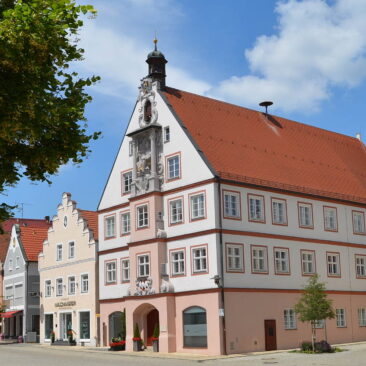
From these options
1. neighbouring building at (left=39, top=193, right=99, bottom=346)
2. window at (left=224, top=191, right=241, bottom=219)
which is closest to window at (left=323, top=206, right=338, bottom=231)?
window at (left=224, top=191, right=241, bottom=219)

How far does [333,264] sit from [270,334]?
859 cm

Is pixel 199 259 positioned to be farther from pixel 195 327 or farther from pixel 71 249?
pixel 71 249

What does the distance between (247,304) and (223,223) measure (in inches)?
197

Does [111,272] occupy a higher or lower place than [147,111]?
lower

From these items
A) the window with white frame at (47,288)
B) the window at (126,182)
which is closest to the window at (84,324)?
the window with white frame at (47,288)

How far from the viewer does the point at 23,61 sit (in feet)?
44.8

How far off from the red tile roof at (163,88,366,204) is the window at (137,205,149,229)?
5.85 meters

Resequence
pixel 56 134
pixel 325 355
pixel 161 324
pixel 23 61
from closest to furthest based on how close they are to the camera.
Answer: pixel 23 61 → pixel 56 134 → pixel 325 355 → pixel 161 324

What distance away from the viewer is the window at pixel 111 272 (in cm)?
4841

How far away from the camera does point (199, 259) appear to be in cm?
4031

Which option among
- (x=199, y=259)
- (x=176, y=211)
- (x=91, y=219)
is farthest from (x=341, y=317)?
(x=91, y=219)

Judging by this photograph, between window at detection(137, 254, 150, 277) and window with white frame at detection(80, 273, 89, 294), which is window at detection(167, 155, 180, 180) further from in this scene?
window with white frame at detection(80, 273, 89, 294)

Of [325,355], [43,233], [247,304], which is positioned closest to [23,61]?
[325,355]

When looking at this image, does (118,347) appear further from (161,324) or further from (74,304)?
(74,304)
